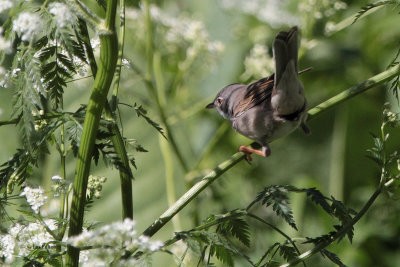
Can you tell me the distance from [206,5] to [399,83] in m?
3.38

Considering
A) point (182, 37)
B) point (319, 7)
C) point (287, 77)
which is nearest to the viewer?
point (287, 77)

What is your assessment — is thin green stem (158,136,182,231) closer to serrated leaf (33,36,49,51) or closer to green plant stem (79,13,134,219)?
green plant stem (79,13,134,219)

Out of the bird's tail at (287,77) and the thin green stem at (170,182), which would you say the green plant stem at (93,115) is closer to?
the bird's tail at (287,77)

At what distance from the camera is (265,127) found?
214cm

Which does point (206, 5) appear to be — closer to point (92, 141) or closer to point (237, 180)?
point (237, 180)

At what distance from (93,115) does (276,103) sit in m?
0.97

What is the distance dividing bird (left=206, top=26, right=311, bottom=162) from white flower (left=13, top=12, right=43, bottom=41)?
0.82 m

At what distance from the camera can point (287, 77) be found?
6.45 feet

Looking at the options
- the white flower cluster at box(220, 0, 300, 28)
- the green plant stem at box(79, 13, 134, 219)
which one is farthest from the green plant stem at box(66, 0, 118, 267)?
the white flower cluster at box(220, 0, 300, 28)

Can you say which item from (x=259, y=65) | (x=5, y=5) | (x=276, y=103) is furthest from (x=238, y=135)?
(x=5, y=5)

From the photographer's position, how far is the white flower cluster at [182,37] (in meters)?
3.07

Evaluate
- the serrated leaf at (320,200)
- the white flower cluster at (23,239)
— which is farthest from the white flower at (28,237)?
the serrated leaf at (320,200)

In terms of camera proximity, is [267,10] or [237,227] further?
[267,10]

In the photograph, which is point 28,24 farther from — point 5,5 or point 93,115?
point 93,115
